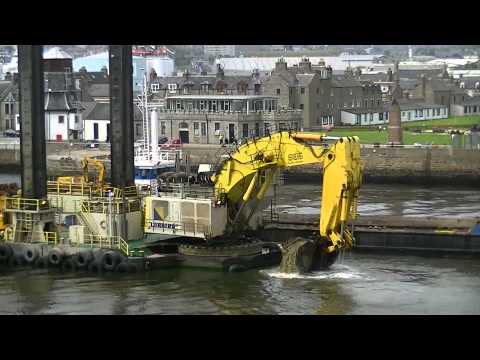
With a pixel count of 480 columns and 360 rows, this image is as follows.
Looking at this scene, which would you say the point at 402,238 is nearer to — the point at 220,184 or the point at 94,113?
the point at 220,184

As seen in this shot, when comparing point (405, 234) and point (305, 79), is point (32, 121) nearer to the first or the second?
point (405, 234)

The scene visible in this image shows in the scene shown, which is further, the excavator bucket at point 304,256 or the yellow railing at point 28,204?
the yellow railing at point 28,204

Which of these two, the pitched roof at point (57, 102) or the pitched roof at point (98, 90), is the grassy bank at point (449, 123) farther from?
the pitched roof at point (57, 102)

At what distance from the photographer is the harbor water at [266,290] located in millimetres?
21000

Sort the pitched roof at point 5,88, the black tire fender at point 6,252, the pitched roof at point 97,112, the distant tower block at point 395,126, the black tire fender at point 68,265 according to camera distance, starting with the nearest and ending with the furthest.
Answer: the black tire fender at point 68,265 < the black tire fender at point 6,252 < the distant tower block at point 395,126 < the pitched roof at point 97,112 < the pitched roof at point 5,88

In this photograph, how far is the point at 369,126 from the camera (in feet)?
222

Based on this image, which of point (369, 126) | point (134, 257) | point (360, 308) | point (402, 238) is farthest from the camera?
point (369, 126)

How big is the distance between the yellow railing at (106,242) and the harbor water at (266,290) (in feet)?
3.36

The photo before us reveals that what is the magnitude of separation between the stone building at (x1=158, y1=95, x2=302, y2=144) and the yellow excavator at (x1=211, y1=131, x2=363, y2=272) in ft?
94.1

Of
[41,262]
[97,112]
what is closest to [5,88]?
[97,112]

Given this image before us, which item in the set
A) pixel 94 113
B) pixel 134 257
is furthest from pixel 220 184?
pixel 94 113

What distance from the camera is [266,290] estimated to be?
22812 millimetres

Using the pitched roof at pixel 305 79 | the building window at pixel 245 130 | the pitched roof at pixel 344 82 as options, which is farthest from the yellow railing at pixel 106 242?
the pitched roof at pixel 344 82

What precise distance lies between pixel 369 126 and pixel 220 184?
42.4 m
